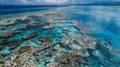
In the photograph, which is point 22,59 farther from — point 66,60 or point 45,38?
point 45,38

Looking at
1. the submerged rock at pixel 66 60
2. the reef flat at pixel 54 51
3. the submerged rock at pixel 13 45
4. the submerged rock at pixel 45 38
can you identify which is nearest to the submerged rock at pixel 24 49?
the reef flat at pixel 54 51

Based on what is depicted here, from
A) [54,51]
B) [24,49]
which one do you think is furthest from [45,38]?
[54,51]

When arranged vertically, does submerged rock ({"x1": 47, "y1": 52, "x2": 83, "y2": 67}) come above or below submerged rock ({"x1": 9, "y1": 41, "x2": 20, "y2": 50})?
below

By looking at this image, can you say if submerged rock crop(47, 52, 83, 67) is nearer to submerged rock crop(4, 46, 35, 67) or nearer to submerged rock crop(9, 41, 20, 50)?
submerged rock crop(4, 46, 35, 67)

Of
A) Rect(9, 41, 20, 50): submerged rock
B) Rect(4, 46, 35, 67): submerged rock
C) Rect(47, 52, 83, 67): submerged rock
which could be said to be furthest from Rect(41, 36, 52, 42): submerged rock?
Rect(47, 52, 83, 67): submerged rock

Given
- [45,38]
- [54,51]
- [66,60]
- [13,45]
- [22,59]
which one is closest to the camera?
[22,59]

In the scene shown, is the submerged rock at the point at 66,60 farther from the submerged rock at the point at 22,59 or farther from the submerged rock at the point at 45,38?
the submerged rock at the point at 45,38

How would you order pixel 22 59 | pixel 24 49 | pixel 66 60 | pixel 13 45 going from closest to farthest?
pixel 22 59 → pixel 66 60 → pixel 24 49 → pixel 13 45

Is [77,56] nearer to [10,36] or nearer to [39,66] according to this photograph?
[39,66]

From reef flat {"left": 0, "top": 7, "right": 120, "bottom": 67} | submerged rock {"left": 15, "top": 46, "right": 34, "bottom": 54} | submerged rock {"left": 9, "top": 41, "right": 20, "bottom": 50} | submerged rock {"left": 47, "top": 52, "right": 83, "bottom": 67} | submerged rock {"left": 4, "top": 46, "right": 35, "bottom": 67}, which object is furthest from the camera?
submerged rock {"left": 9, "top": 41, "right": 20, "bottom": 50}

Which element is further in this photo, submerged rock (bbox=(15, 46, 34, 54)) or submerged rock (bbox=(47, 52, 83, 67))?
submerged rock (bbox=(15, 46, 34, 54))

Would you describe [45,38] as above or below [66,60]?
above

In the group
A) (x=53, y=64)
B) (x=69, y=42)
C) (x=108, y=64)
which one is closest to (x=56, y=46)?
(x=69, y=42)
